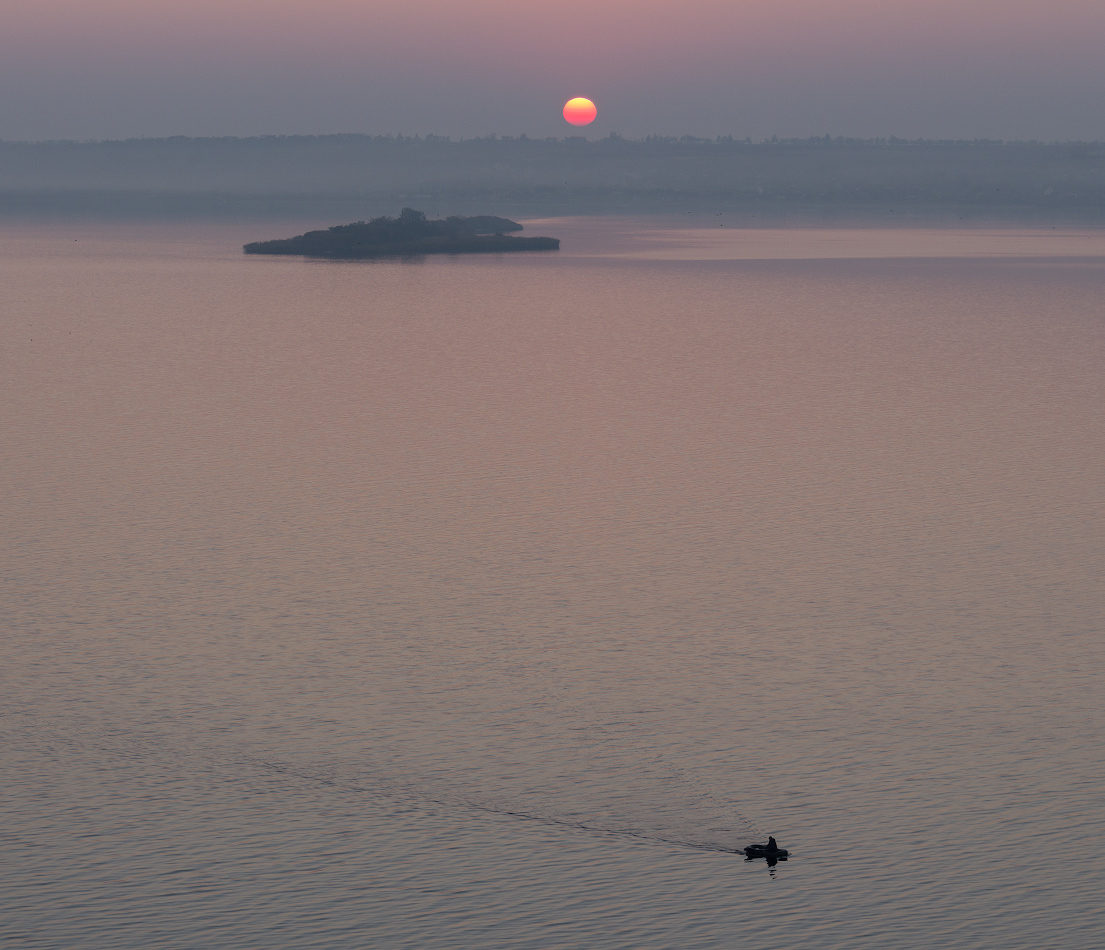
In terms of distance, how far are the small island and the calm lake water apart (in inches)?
3079

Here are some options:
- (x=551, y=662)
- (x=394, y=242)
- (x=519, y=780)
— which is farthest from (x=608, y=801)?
(x=394, y=242)

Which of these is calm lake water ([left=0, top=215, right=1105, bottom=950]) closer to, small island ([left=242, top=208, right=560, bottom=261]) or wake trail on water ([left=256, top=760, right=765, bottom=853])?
wake trail on water ([left=256, top=760, right=765, bottom=853])

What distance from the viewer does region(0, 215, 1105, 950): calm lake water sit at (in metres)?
15.7

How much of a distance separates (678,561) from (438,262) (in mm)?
96228

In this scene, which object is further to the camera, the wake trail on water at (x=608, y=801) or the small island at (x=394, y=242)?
the small island at (x=394, y=242)

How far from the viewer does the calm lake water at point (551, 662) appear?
620 inches

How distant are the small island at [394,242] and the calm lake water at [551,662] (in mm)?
78217

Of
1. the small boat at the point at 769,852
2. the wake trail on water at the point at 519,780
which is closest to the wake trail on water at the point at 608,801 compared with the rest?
the wake trail on water at the point at 519,780

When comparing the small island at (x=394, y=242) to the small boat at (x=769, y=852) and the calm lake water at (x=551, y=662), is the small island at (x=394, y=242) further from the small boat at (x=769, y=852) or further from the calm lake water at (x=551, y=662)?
the small boat at (x=769, y=852)

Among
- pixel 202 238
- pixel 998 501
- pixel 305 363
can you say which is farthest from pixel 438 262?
pixel 998 501

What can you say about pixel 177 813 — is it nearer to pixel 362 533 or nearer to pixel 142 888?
pixel 142 888

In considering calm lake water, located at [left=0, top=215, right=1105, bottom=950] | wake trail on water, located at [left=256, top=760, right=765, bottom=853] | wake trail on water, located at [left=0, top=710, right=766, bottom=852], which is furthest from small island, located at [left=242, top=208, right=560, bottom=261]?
wake trail on water, located at [left=256, top=760, right=765, bottom=853]

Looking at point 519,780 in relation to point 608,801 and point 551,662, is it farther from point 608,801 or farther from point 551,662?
point 551,662

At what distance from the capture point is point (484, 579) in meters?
27.0
